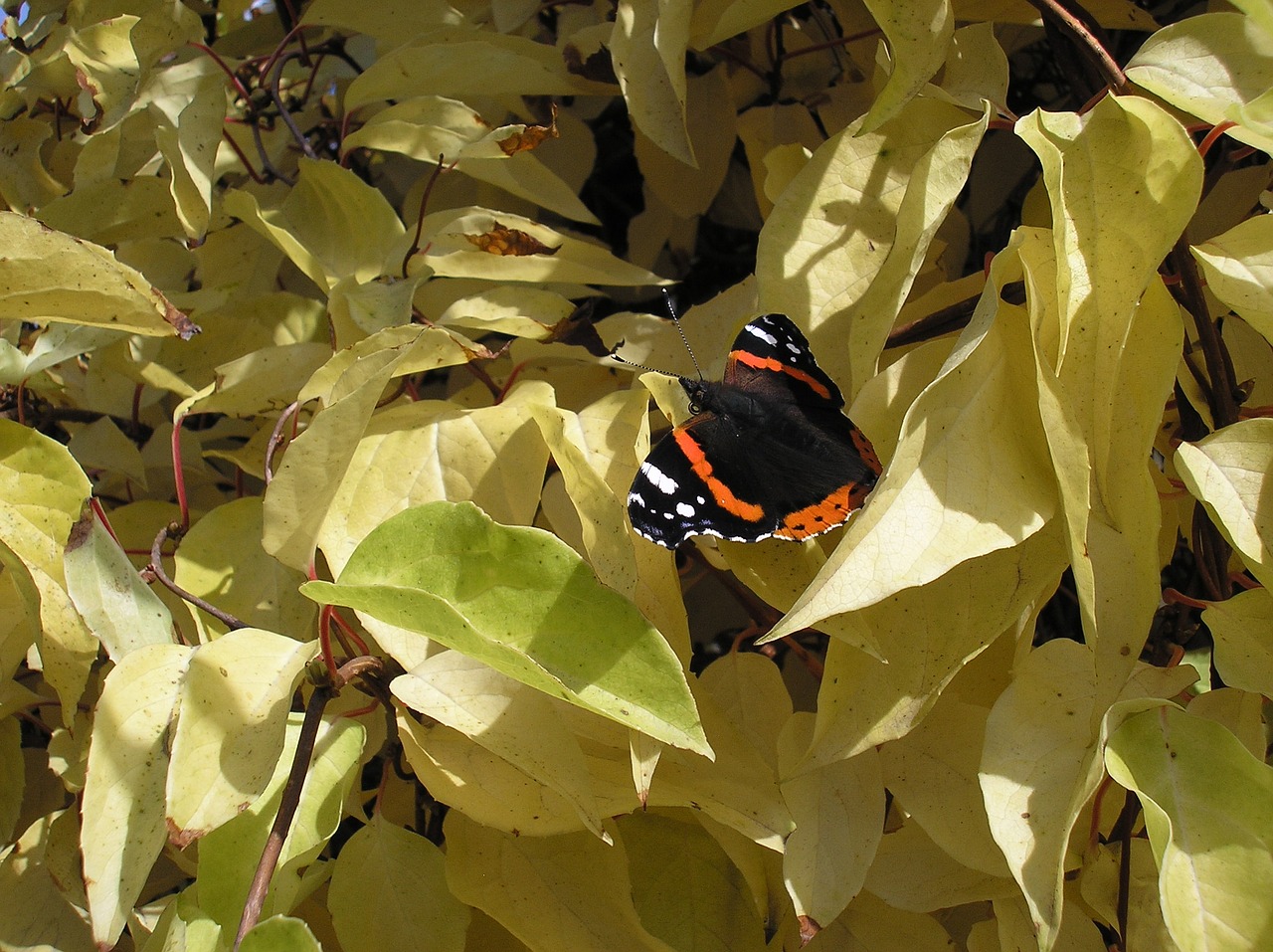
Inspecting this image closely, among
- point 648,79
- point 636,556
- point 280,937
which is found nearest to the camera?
point 280,937

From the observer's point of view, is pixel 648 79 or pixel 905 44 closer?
pixel 905 44

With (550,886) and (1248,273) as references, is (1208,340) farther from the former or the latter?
(550,886)

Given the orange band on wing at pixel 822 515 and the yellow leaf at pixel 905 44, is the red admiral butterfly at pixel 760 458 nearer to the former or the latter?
the orange band on wing at pixel 822 515

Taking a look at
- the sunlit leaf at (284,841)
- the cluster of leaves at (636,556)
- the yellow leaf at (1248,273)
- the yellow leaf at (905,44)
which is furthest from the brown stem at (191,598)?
the yellow leaf at (1248,273)

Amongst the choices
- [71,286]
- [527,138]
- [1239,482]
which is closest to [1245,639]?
[1239,482]

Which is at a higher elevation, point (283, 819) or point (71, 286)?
point (71, 286)

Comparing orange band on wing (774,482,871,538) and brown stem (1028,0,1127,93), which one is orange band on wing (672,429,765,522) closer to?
orange band on wing (774,482,871,538)
